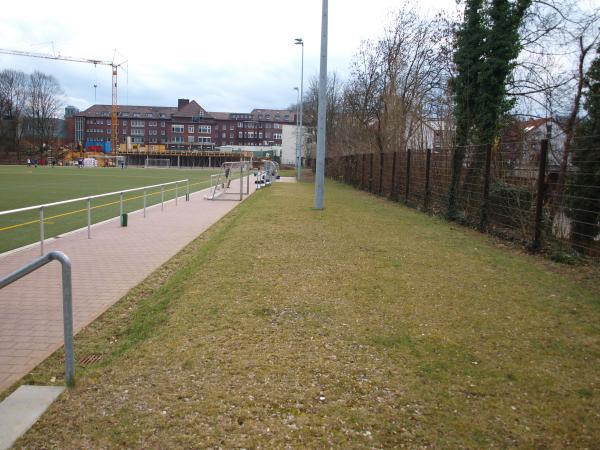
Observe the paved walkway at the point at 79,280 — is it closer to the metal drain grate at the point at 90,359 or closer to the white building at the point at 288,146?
the metal drain grate at the point at 90,359

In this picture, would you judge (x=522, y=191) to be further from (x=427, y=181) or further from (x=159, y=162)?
(x=159, y=162)

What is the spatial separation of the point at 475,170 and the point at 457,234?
2.11m

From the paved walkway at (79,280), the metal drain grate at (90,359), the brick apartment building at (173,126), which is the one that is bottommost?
the metal drain grate at (90,359)

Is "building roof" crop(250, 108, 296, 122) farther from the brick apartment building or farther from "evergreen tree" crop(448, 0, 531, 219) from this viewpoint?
"evergreen tree" crop(448, 0, 531, 219)

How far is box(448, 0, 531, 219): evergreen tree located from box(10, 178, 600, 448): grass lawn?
814cm

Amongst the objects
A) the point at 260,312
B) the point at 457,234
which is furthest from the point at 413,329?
the point at 457,234

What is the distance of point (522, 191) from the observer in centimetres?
985

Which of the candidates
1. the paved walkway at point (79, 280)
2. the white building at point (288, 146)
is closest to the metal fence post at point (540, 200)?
the paved walkway at point (79, 280)

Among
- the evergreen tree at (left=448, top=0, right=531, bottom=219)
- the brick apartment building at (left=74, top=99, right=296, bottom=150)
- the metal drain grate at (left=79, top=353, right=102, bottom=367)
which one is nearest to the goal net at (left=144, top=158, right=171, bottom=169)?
the brick apartment building at (left=74, top=99, right=296, bottom=150)

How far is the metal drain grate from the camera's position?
4.25 m

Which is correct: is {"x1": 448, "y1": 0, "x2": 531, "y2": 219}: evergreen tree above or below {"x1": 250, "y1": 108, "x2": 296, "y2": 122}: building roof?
below

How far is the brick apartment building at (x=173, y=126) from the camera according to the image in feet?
424

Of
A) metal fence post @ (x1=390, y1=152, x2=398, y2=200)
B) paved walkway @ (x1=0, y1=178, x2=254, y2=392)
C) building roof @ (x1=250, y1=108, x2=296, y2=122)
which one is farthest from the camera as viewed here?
building roof @ (x1=250, y1=108, x2=296, y2=122)

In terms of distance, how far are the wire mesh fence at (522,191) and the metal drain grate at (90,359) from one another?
6.46 metres
